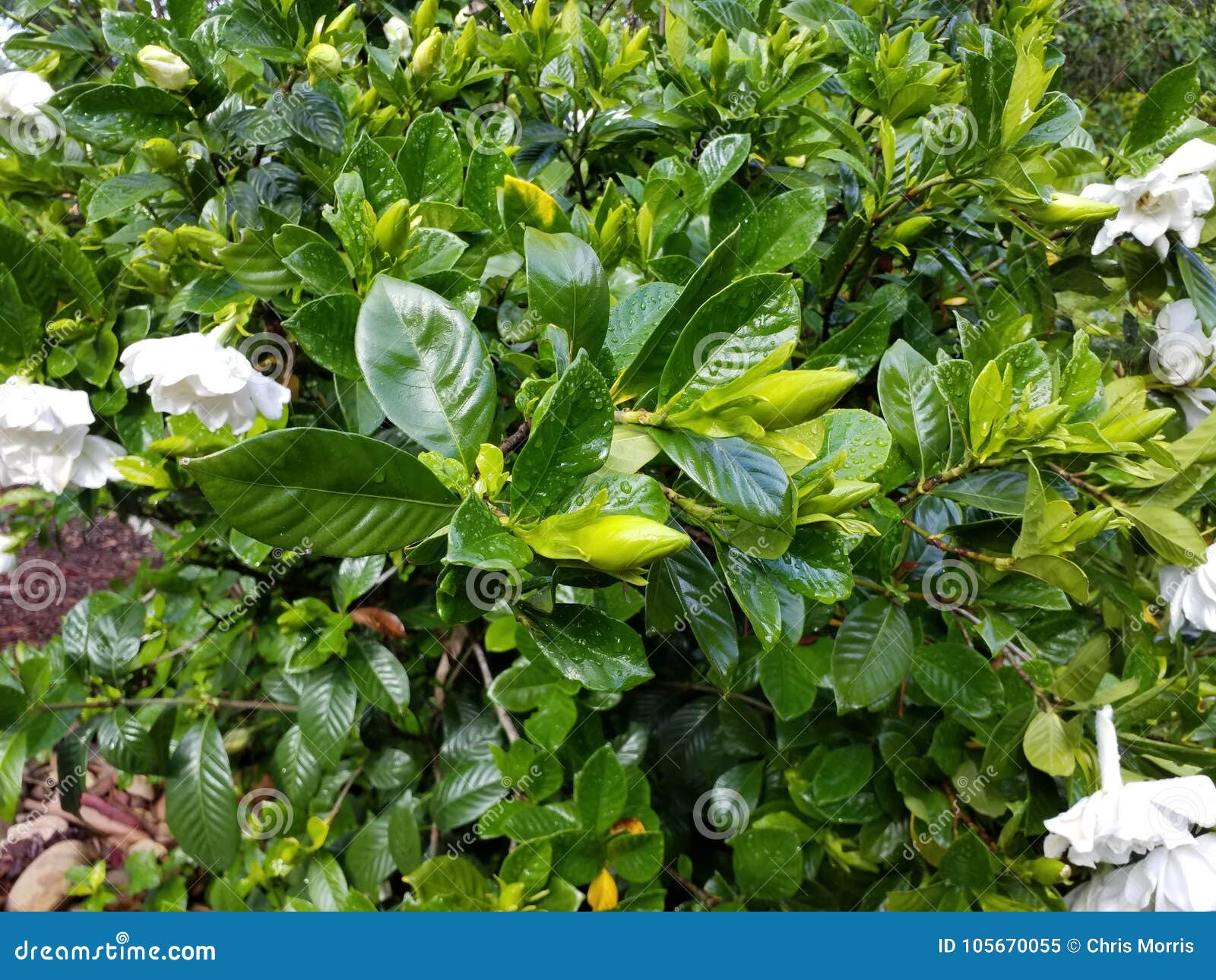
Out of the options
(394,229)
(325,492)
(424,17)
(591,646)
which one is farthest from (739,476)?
(424,17)

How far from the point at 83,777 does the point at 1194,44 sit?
8.81m

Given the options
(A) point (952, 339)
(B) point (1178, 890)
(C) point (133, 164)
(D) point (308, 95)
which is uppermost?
(D) point (308, 95)

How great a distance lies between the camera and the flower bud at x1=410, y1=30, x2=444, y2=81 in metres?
1.20

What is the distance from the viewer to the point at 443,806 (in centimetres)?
154

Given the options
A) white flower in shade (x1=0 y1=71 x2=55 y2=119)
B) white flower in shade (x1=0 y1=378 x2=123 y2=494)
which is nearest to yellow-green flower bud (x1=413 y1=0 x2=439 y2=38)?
white flower in shade (x1=0 y1=71 x2=55 y2=119)

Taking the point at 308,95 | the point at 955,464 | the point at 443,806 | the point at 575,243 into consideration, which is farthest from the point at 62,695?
the point at 955,464

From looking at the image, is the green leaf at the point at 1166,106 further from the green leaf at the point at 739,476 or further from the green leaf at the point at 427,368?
the green leaf at the point at 427,368

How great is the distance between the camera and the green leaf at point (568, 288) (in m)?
0.68

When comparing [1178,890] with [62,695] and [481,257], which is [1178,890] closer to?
[481,257]

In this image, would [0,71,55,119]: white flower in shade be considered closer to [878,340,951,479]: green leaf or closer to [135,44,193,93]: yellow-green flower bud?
[135,44,193,93]: yellow-green flower bud

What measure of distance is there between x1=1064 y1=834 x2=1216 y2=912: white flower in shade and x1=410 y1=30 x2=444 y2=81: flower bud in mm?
1483

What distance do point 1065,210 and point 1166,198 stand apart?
18 cm

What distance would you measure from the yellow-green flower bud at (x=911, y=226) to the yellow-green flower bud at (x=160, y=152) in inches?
40.3

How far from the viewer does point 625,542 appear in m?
0.57
